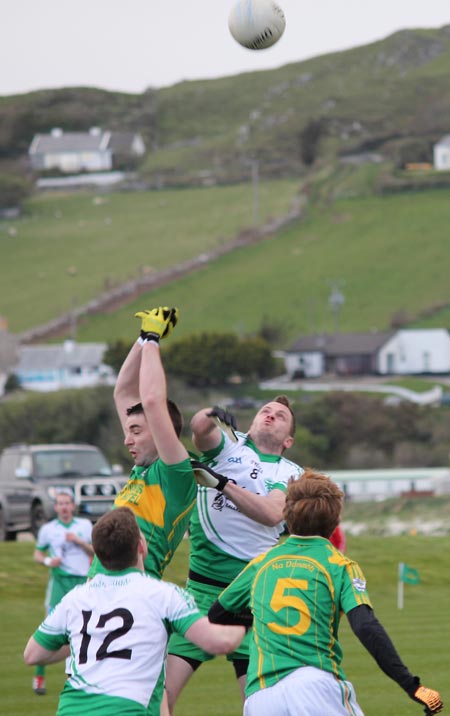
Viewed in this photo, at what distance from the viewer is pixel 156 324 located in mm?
6523

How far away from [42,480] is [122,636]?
2315cm

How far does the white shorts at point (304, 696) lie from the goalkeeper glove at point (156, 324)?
1778mm

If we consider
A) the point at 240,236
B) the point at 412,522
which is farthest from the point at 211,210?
the point at 412,522

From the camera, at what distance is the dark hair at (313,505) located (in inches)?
225

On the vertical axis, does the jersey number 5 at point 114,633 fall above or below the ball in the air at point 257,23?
below

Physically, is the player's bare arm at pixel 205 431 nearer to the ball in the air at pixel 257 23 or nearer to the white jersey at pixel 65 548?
the ball in the air at pixel 257 23

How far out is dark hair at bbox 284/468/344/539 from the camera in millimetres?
5719

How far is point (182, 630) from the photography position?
539 cm

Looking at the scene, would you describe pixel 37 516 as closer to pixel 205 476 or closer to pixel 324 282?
pixel 205 476

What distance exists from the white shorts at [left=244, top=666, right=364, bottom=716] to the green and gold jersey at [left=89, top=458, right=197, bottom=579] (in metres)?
1.12

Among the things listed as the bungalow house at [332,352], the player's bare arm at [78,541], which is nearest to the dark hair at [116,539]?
the player's bare arm at [78,541]

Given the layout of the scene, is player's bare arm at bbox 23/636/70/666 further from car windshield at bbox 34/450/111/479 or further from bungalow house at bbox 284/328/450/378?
bungalow house at bbox 284/328/450/378

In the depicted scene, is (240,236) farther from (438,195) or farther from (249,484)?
(249,484)

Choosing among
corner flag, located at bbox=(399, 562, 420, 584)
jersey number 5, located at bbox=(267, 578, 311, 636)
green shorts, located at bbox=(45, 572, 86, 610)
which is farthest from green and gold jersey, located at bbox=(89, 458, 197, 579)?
corner flag, located at bbox=(399, 562, 420, 584)
